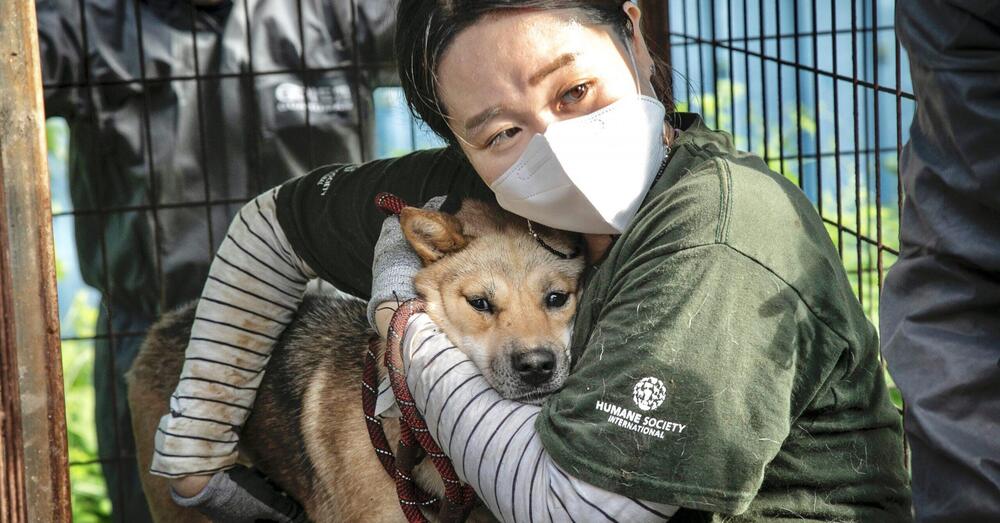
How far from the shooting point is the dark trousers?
3.93 m

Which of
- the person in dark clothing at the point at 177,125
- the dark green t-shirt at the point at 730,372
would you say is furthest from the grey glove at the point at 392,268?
the person in dark clothing at the point at 177,125

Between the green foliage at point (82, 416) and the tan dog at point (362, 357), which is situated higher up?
the tan dog at point (362, 357)

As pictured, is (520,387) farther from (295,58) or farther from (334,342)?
(295,58)

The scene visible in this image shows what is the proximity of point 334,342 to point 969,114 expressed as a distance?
6.10 feet

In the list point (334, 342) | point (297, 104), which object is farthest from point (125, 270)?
point (334, 342)

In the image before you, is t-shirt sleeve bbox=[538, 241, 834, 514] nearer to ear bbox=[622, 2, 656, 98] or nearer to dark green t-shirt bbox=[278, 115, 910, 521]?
dark green t-shirt bbox=[278, 115, 910, 521]

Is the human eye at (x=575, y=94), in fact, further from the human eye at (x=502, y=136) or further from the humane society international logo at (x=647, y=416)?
the humane society international logo at (x=647, y=416)

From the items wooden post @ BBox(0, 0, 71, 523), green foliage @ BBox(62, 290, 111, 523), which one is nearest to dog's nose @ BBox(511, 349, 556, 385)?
wooden post @ BBox(0, 0, 71, 523)

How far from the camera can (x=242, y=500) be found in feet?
8.70

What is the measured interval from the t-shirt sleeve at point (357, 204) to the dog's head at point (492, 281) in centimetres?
15

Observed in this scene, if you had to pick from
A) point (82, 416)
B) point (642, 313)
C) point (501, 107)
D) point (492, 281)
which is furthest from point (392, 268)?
point (82, 416)

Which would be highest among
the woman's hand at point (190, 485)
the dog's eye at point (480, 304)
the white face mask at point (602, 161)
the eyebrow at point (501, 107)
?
the eyebrow at point (501, 107)

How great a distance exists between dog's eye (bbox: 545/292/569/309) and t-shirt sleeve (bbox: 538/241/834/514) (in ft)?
2.31

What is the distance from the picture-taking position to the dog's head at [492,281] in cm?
216
